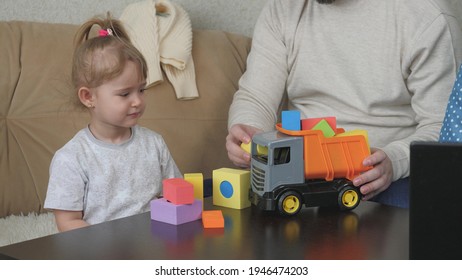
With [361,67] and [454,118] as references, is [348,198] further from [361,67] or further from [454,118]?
[361,67]

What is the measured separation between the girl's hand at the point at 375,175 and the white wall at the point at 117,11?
1108 millimetres

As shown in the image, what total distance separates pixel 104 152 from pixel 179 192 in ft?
1.15

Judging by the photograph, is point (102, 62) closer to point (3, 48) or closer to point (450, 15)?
point (3, 48)

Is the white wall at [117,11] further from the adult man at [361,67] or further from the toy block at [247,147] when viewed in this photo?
the toy block at [247,147]

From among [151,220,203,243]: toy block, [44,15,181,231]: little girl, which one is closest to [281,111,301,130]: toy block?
[151,220,203,243]: toy block

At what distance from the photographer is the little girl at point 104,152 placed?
4.30ft

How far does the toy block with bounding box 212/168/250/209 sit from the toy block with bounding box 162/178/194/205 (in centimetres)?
10

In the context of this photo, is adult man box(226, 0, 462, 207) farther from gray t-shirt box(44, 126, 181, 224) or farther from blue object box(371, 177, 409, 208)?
gray t-shirt box(44, 126, 181, 224)

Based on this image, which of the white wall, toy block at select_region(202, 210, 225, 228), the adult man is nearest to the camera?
toy block at select_region(202, 210, 225, 228)

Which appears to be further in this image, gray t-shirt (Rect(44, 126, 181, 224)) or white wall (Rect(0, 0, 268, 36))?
white wall (Rect(0, 0, 268, 36))

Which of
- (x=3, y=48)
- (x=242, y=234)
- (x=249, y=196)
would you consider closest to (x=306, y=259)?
(x=242, y=234)

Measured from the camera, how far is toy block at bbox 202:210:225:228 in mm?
1008

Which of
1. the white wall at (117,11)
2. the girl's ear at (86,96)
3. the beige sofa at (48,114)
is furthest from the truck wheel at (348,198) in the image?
the white wall at (117,11)

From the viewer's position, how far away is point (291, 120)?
3.69 ft
